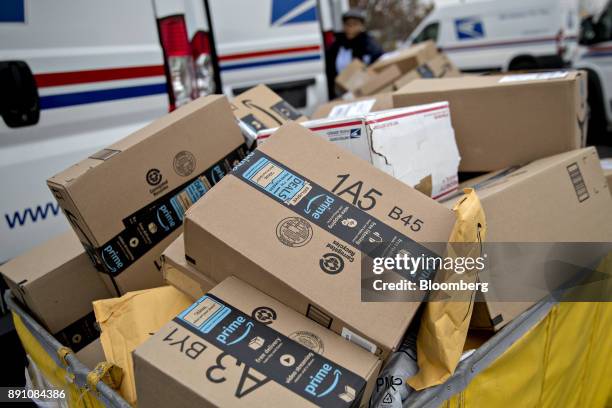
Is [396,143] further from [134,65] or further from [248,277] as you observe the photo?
[134,65]

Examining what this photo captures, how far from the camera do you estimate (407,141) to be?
1.66 meters

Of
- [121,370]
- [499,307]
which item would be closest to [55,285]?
[121,370]

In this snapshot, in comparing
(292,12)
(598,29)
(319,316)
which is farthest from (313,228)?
(598,29)

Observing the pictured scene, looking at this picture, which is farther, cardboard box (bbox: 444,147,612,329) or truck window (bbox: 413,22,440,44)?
truck window (bbox: 413,22,440,44)

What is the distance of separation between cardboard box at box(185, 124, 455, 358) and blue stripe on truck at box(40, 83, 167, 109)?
3.37 ft

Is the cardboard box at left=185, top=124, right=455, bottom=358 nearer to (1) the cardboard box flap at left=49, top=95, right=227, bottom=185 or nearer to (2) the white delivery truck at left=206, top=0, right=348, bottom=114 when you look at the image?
(1) the cardboard box flap at left=49, top=95, right=227, bottom=185

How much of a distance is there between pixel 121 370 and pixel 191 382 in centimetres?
35

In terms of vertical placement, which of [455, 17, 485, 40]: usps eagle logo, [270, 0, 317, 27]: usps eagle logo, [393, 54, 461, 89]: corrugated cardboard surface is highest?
[270, 0, 317, 27]: usps eagle logo

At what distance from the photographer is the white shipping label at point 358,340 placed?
1161 millimetres

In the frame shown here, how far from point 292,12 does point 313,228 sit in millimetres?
2270

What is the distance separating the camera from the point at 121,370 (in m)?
1.30

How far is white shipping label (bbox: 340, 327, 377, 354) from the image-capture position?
1.16 meters

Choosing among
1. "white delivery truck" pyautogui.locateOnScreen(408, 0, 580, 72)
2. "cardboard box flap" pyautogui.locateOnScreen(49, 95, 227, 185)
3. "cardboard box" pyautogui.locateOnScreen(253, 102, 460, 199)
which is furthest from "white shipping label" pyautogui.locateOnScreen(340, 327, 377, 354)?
"white delivery truck" pyautogui.locateOnScreen(408, 0, 580, 72)

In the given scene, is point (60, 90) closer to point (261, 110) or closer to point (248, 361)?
point (261, 110)
